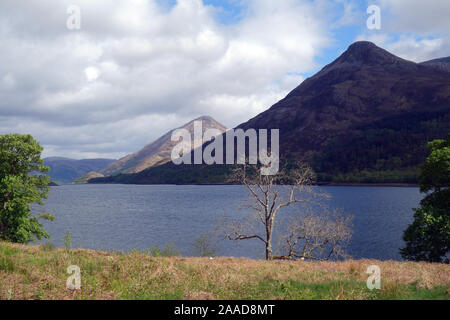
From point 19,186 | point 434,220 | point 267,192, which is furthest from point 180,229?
point 434,220

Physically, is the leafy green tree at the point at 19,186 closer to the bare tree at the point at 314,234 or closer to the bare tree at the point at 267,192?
the bare tree at the point at 267,192

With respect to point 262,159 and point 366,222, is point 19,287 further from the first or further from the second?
point 366,222

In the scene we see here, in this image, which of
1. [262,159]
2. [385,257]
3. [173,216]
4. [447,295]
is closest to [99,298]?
[447,295]

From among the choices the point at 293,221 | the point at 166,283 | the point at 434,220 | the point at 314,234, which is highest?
the point at 434,220

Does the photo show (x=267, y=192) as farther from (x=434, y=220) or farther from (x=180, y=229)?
(x=180, y=229)

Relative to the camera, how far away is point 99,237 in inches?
3041

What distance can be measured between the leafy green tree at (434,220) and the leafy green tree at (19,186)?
44374 mm

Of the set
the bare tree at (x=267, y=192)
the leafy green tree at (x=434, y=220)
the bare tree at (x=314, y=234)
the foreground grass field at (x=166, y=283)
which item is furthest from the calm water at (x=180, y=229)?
the foreground grass field at (x=166, y=283)

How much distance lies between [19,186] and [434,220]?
4737 centimetres

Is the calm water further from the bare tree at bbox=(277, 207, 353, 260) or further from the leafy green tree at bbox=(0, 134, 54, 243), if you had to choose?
the leafy green tree at bbox=(0, 134, 54, 243)

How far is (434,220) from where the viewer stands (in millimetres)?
33438

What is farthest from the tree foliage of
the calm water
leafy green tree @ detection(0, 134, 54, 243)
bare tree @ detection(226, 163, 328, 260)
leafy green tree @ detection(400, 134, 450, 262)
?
leafy green tree @ detection(0, 134, 54, 243)

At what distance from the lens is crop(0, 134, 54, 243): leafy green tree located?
38375 mm

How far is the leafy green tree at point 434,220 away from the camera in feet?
111
